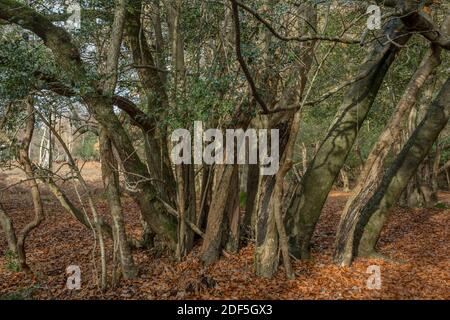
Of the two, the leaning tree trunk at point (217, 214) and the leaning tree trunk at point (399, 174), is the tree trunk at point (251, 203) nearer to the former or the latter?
the leaning tree trunk at point (217, 214)

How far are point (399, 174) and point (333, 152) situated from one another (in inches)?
50.3

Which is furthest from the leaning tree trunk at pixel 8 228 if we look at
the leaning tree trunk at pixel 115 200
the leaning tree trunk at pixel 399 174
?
the leaning tree trunk at pixel 399 174

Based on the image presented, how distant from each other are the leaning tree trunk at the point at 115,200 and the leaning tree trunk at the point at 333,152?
2998 millimetres

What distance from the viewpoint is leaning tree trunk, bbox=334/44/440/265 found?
769 cm

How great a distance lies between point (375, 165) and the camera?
772cm

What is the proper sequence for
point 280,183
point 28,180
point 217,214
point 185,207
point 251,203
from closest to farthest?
point 28,180, point 280,183, point 217,214, point 185,207, point 251,203

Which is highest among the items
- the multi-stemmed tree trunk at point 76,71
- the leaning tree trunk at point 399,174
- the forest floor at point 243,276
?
the multi-stemmed tree trunk at point 76,71

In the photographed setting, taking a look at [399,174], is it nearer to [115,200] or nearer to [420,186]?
[115,200]

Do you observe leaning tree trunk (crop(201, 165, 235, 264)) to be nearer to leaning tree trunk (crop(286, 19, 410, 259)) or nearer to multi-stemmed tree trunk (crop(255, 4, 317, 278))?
multi-stemmed tree trunk (crop(255, 4, 317, 278))

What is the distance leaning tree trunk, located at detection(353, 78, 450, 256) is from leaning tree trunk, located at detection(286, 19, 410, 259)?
900 millimetres

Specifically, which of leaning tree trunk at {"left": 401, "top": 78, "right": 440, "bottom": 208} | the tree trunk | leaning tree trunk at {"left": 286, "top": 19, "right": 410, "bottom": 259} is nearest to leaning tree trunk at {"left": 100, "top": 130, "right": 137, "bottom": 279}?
the tree trunk

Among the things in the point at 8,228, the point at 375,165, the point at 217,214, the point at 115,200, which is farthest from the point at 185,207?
the point at 375,165

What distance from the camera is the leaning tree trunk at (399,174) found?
7.85 meters
